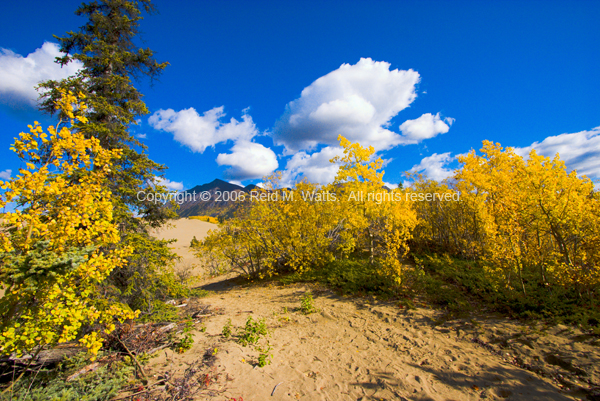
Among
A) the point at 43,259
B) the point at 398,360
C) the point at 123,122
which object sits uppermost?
the point at 123,122

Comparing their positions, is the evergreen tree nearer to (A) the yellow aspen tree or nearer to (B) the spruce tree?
(B) the spruce tree

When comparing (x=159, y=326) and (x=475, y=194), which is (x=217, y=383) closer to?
(x=159, y=326)

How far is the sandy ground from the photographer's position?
385cm

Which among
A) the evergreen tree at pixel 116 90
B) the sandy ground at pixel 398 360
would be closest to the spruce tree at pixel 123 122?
the evergreen tree at pixel 116 90

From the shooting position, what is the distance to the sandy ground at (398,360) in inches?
151

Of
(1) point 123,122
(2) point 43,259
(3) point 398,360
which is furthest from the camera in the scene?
(1) point 123,122

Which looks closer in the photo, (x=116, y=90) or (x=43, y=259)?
(x=43, y=259)

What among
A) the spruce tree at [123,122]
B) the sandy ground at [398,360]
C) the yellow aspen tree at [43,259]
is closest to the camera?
the yellow aspen tree at [43,259]

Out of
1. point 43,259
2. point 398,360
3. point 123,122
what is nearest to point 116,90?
point 123,122

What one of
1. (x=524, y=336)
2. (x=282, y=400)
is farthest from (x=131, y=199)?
(x=524, y=336)

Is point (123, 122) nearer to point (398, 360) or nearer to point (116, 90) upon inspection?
point (116, 90)

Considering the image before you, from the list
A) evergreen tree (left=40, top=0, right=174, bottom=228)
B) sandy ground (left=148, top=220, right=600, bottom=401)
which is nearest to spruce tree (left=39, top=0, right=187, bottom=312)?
evergreen tree (left=40, top=0, right=174, bottom=228)

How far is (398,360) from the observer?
15.5 feet

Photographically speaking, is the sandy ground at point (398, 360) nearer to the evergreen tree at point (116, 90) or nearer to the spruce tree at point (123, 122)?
the spruce tree at point (123, 122)
